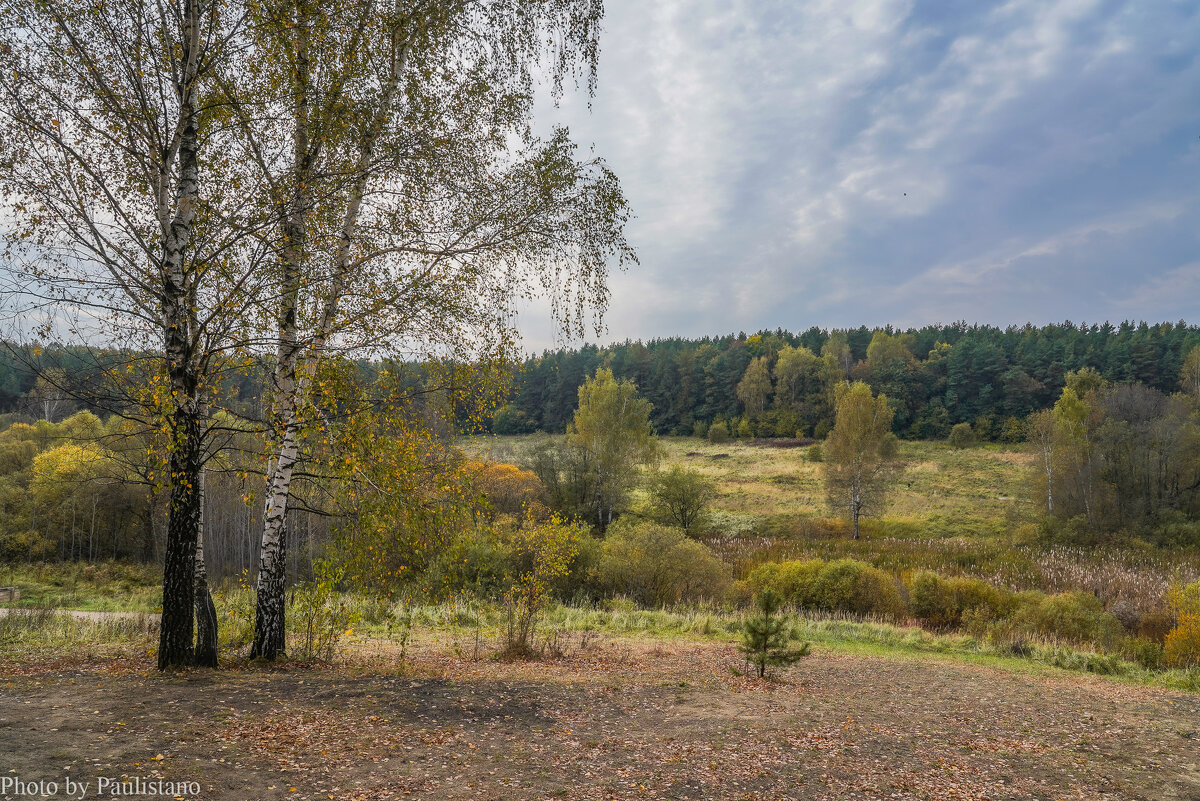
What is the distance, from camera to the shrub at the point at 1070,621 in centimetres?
1480

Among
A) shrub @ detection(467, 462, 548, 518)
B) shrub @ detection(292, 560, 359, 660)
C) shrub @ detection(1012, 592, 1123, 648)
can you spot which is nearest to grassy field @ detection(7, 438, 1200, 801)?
shrub @ detection(292, 560, 359, 660)

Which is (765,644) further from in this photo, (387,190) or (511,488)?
(511,488)

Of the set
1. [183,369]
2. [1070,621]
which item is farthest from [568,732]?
[1070,621]

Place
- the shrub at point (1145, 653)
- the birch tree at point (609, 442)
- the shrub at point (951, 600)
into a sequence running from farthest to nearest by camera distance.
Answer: the birch tree at point (609, 442), the shrub at point (951, 600), the shrub at point (1145, 653)

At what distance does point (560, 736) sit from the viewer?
18.6 ft

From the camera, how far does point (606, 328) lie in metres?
7.58

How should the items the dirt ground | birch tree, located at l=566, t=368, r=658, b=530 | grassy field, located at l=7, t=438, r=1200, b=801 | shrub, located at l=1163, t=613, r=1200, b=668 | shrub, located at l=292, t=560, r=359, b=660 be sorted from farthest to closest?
birch tree, located at l=566, t=368, r=658, b=530, shrub, located at l=1163, t=613, r=1200, b=668, shrub, located at l=292, t=560, r=359, b=660, grassy field, located at l=7, t=438, r=1200, b=801, the dirt ground

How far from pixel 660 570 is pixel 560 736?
1480cm

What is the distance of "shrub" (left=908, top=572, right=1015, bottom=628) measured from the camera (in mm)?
17578

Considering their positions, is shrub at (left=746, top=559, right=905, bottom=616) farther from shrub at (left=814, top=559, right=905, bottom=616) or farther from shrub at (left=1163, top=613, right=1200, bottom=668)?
shrub at (left=1163, top=613, right=1200, bottom=668)

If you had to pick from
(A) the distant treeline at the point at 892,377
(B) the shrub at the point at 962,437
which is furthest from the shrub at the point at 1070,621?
(A) the distant treeline at the point at 892,377

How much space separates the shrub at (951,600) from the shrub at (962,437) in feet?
154

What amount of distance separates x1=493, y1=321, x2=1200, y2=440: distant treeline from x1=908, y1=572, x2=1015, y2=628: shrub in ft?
159

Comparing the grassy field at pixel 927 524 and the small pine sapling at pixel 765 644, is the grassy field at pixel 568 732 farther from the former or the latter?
the grassy field at pixel 927 524
